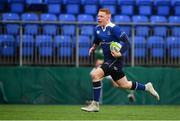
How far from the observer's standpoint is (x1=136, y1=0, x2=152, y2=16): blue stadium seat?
2342 centimetres

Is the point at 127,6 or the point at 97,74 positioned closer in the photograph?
the point at 97,74

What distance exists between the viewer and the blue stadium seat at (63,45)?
19031 millimetres

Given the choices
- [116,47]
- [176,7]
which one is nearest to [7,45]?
[116,47]

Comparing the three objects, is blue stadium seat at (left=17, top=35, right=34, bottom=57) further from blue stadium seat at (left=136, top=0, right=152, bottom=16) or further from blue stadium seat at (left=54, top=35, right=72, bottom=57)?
blue stadium seat at (left=136, top=0, right=152, bottom=16)

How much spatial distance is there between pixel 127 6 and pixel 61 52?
540 centimetres

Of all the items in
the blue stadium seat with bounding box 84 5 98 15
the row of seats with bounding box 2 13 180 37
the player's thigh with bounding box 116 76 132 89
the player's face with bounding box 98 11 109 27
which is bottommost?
the player's thigh with bounding box 116 76 132 89

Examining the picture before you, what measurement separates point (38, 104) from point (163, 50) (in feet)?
15.3

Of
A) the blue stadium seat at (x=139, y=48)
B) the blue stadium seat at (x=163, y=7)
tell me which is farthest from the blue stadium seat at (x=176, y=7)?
the blue stadium seat at (x=139, y=48)

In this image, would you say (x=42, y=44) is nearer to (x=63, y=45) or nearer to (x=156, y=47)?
(x=63, y=45)

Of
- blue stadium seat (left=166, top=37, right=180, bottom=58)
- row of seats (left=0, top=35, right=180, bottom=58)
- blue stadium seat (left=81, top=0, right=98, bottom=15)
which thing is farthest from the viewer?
blue stadium seat (left=81, top=0, right=98, bottom=15)

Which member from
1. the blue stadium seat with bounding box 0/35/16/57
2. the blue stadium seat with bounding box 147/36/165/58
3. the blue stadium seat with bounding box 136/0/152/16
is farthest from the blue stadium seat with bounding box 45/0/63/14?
the blue stadium seat with bounding box 147/36/165/58

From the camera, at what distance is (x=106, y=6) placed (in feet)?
76.9

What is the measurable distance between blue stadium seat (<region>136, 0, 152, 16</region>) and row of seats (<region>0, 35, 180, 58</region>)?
12.8 feet

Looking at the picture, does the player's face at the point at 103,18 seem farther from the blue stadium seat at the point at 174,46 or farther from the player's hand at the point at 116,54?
the blue stadium seat at the point at 174,46
